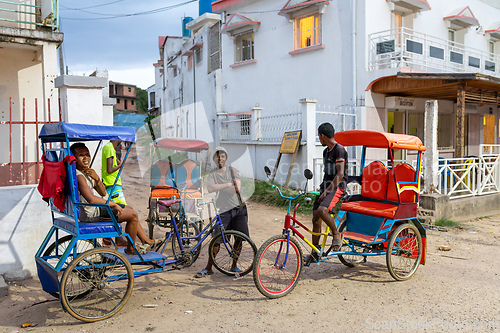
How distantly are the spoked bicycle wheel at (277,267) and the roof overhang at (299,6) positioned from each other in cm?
1063

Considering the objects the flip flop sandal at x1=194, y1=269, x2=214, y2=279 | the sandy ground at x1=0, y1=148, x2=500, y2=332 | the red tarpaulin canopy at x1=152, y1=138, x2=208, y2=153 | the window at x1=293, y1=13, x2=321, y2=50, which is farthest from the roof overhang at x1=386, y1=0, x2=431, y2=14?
the flip flop sandal at x1=194, y1=269, x2=214, y2=279

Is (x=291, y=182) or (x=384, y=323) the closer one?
(x=384, y=323)

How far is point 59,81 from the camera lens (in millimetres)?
6281

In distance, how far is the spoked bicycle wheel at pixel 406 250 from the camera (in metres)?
5.61

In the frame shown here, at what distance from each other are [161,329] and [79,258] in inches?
42.2

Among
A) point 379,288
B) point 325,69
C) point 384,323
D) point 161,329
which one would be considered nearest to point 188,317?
point 161,329

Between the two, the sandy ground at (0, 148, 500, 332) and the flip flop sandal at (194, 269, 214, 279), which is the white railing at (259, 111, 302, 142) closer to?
the sandy ground at (0, 148, 500, 332)

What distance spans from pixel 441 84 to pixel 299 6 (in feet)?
17.6

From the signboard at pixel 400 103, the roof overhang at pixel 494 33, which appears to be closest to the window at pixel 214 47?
the signboard at pixel 400 103

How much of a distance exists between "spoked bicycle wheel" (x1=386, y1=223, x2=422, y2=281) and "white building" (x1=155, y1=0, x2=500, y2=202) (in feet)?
15.6

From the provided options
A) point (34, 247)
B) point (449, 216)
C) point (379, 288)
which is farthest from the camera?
point (449, 216)

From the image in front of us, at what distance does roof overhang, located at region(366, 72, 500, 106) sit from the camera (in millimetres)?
10641

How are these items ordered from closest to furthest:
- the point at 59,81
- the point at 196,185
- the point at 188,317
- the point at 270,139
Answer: the point at 188,317
the point at 59,81
the point at 196,185
the point at 270,139

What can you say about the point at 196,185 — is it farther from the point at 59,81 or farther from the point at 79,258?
the point at 79,258
